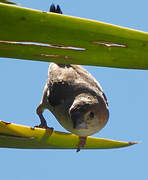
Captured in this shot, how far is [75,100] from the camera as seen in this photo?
271 cm

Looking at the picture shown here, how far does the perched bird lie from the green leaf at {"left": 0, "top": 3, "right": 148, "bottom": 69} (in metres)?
1.12

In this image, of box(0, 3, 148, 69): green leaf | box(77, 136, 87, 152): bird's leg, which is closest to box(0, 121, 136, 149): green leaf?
box(77, 136, 87, 152): bird's leg

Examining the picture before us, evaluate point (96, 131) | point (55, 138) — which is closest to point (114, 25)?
point (55, 138)

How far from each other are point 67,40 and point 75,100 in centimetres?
181

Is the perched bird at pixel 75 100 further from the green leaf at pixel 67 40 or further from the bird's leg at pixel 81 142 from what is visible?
the green leaf at pixel 67 40

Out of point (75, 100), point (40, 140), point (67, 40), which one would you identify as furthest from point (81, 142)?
point (67, 40)

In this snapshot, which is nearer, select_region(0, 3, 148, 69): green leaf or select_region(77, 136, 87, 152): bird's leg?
select_region(0, 3, 148, 69): green leaf

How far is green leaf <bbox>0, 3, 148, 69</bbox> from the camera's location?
85 centimetres

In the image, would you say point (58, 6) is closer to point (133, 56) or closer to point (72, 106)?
point (72, 106)

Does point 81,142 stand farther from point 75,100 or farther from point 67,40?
point 67,40

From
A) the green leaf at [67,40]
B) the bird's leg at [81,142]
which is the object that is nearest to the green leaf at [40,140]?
the bird's leg at [81,142]

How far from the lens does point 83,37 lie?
91cm

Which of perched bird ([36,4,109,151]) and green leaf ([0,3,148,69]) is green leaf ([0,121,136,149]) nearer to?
perched bird ([36,4,109,151])

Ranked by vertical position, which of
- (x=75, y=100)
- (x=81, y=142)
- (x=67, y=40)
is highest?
(x=67, y=40)
